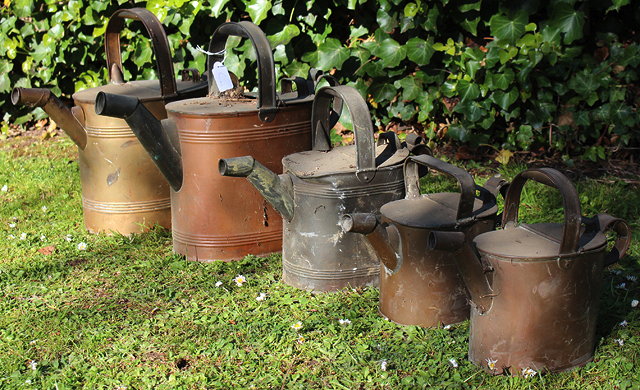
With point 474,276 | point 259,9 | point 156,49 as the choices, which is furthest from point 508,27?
point 474,276

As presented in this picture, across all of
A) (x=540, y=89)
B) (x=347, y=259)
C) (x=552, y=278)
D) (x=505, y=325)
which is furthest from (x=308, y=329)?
(x=540, y=89)

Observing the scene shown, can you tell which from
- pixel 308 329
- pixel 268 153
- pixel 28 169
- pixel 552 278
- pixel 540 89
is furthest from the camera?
pixel 28 169

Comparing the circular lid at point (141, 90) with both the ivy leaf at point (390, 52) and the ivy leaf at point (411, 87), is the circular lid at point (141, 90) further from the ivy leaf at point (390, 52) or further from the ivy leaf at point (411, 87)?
the ivy leaf at point (411, 87)

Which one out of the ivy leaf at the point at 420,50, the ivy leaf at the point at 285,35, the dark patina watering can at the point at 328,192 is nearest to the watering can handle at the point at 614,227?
the dark patina watering can at the point at 328,192

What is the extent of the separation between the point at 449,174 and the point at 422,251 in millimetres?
342

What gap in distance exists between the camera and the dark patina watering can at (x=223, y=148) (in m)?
3.12

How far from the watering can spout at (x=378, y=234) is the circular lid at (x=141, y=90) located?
1392mm

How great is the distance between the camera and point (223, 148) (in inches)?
124

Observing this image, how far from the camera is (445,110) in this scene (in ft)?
15.1

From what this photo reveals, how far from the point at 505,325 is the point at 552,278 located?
20cm

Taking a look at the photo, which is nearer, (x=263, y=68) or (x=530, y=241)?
(x=530, y=241)

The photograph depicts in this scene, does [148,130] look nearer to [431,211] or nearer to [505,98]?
[431,211]

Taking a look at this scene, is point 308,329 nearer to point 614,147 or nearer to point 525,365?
point 525,365

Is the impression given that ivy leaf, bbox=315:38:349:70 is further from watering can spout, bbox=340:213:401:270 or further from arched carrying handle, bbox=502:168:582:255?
arched carrying handle, bbox=502:168:582:255
